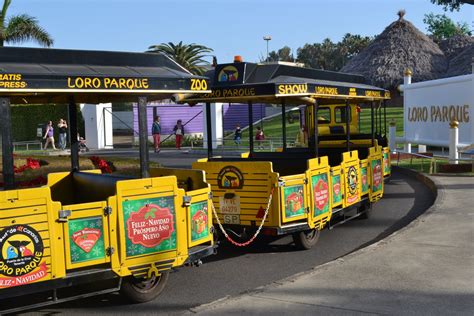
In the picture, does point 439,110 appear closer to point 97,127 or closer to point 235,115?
point 97,127

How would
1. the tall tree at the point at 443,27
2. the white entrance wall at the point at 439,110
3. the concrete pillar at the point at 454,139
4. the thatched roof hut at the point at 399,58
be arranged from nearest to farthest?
the concrete pillar at the point at 454,139, the white entrance wall at the point at 439,110, the thatched roof hut at the point at 399,58, the tall tree at the point at 443,27

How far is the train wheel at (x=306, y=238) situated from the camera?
→ 8773 mm

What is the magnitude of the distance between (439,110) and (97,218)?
55.1 ft

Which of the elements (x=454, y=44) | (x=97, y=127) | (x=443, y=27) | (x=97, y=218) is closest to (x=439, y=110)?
(x=97, y=218)

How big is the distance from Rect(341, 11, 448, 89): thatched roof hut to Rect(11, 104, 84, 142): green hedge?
70.2 ft

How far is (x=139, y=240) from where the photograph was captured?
616 cm

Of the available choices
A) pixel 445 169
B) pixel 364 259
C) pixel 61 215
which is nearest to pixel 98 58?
pixel 61 215

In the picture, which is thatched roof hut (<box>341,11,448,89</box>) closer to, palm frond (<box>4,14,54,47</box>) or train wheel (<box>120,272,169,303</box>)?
palm frond (<box>4,14,54,47</box>)

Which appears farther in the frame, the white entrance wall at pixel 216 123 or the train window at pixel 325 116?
the white entrance wall at pixel 216 123

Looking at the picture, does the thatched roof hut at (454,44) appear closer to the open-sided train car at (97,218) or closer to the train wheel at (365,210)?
the train wheel at (365,210)

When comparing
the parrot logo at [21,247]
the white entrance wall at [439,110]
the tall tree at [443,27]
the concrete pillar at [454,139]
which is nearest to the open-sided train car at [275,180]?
the parrot logo at [21,247]

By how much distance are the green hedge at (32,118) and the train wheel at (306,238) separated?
31.4 m

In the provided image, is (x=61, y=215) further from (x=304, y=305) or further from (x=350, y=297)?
(x=350, y=297)

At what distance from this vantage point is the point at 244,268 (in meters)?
7.90
